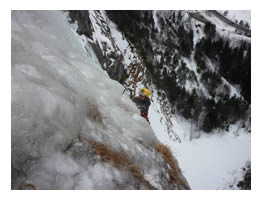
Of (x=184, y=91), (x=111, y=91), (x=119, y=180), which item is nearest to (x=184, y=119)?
(x=184, y=91)

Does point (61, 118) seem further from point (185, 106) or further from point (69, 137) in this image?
point (185, 106)

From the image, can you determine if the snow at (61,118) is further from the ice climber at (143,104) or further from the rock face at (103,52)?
the rock face at (103,52)

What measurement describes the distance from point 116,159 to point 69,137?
797mm

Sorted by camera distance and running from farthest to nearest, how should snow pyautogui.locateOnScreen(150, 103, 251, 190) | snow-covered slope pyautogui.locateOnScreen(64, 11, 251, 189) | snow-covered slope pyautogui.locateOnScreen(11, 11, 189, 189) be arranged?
snow pyautogui.locateOnScreen(150, 103, 251, 190) < snow-covered slope pyautogui.locateOnScreen(64, 11, 251, 189) < snow-covered slope pyautogui.locateOnScreen(11, 11, 189, 189)

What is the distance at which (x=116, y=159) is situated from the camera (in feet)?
8.63

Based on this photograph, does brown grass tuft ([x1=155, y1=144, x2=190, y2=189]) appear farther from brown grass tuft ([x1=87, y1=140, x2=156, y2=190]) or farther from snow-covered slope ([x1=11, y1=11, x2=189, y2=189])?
brown grass tuft ([x1=87, y1=140, x2=156, y2=190])

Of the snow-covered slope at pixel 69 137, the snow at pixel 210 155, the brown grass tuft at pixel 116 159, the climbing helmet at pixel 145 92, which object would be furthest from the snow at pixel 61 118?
the snow at pixel 210 155

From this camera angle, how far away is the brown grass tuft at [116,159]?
2.56 metres

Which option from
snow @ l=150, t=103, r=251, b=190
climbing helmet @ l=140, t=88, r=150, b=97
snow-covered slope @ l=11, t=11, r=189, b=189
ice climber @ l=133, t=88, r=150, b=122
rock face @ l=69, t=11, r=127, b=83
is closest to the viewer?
snow-covered slope @ l=11, t=11, r=189, b=189

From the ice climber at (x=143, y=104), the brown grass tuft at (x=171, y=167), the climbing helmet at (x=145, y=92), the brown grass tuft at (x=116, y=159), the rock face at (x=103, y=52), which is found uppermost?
the rock face at (x=103, y=52)

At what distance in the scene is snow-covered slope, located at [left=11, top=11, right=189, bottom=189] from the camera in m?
2.07

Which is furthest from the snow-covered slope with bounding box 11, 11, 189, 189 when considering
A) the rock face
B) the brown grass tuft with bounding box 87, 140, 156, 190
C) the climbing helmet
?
the rock face

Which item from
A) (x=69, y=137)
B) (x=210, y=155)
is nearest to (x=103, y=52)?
(x=69, y=137)

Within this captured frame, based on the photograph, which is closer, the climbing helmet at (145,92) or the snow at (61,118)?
the snow at (61,118)
